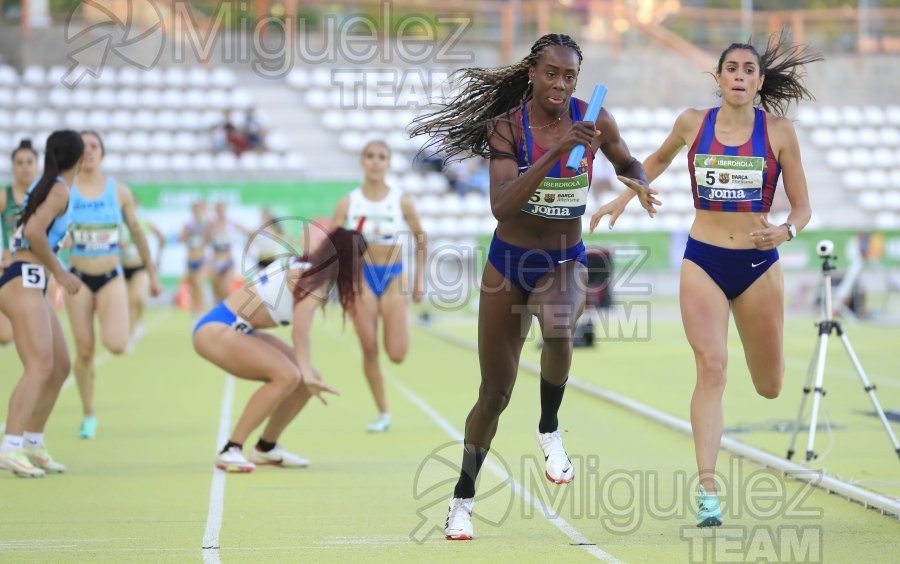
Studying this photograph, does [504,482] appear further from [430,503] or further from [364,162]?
[364,162]

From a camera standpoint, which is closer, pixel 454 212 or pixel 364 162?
pixel 364 162

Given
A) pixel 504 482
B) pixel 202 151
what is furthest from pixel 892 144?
pixel 504 482

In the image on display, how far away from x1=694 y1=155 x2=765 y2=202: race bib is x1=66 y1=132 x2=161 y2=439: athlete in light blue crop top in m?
5.20

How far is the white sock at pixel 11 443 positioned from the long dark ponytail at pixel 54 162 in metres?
1.36

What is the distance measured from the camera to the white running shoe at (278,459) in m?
8.79

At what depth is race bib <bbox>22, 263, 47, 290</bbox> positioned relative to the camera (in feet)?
27.6

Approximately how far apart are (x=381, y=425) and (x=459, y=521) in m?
4.37

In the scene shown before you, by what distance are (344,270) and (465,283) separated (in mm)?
18193

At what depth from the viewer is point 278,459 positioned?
8797 mm

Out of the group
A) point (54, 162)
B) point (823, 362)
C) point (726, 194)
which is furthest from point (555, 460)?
point (54, 162)

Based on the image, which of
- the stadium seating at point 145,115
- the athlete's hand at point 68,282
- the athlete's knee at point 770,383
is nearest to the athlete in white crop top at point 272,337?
the athlete's hand at point 68,282

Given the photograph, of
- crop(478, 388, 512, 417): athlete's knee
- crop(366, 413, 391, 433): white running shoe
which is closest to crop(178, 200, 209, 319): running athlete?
crop(366, 413, 391, 433): white running shoe

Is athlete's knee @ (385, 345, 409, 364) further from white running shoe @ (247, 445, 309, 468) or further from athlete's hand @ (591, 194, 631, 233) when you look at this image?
athlete's hand @ (591, 194, 631, 233)

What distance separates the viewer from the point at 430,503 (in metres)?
7.35
